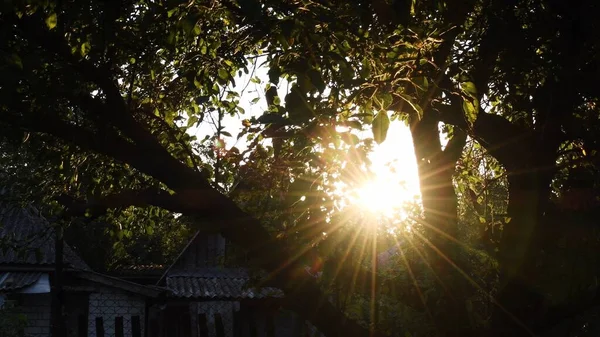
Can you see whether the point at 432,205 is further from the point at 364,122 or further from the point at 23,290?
the point at 23,290

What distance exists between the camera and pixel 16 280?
16.0 m

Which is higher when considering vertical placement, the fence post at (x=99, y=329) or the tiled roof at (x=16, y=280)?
the tiled roof at (x=16, y=280)

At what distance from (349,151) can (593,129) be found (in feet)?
6.48

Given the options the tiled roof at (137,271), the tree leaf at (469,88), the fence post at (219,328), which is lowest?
the fence post at (219,328)

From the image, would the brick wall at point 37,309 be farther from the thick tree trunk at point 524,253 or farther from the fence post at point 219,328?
the thick tree trunk at point 524,253

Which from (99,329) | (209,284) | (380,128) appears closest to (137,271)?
(209,284)

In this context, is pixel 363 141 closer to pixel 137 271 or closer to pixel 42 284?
pixel 42 284

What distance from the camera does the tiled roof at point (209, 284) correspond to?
790 inches

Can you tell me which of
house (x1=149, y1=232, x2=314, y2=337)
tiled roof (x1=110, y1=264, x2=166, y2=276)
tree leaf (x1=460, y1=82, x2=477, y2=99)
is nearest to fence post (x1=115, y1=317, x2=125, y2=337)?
tree leaf (x1=460, y1=82, x2=477, y2=99)

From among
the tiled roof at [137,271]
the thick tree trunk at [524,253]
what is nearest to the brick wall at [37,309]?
the tiled roof at [137,271]

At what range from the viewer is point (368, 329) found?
193 inches

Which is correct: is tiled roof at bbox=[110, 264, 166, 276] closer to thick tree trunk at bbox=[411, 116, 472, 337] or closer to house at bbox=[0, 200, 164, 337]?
house at bbox=[0, 200, 164, 337]

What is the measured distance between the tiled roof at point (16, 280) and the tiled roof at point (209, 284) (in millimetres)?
4318

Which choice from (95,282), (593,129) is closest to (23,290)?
(95,282)
